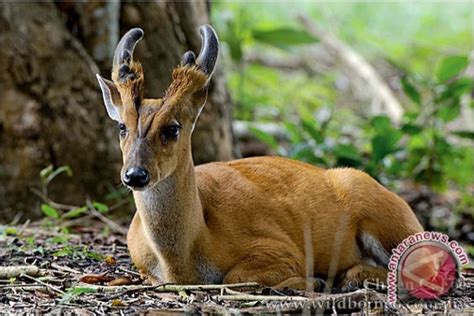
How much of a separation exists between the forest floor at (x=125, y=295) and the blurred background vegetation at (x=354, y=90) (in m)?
1.27

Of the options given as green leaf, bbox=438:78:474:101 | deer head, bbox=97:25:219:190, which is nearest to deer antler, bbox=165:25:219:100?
deer head, bbox=97:25:219:190

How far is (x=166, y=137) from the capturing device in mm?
5141

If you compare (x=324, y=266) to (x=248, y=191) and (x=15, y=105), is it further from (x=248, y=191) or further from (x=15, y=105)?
(x=15, y=105)

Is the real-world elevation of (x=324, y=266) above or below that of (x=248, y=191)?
below

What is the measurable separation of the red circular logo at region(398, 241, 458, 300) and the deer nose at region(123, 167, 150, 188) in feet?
5.63

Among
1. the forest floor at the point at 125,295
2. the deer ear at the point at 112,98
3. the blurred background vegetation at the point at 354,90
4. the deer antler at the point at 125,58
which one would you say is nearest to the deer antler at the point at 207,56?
the deer antler at the point at 125,58

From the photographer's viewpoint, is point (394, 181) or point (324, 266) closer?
point (324, 266)

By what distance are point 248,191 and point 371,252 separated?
37.7 inches

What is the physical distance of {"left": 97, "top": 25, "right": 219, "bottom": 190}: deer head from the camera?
4.97 m

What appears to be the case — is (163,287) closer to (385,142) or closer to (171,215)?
(171,215)

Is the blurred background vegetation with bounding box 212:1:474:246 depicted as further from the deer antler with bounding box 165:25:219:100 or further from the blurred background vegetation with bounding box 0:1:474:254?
the deer antler with bounding box 165:25:219:100

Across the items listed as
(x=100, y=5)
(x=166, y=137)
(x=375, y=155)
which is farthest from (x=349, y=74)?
(x=166, y=137)

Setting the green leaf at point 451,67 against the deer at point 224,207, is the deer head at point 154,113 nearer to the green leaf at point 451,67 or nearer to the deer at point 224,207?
the deer at point 224,207

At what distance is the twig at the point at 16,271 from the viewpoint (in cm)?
542
